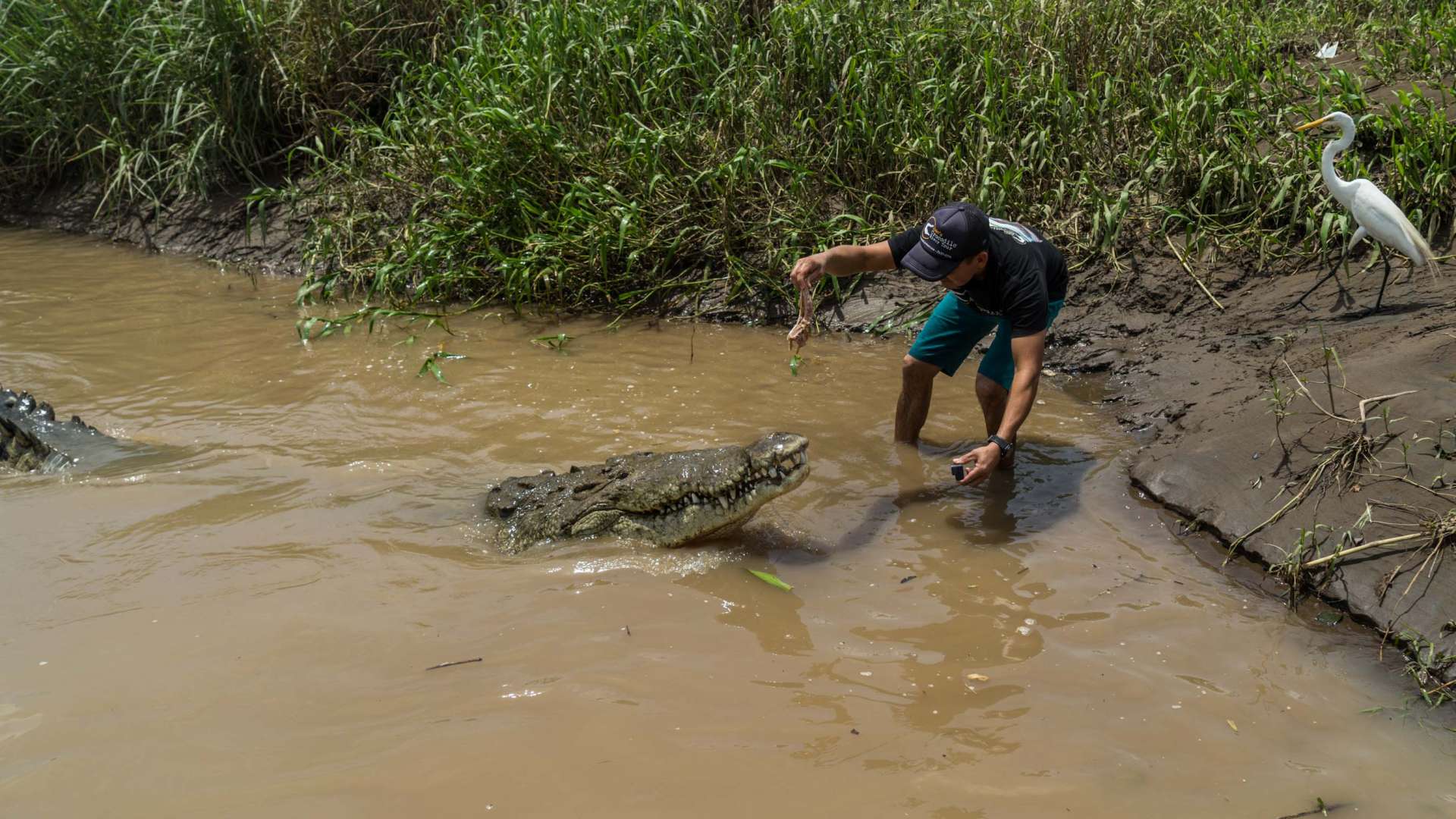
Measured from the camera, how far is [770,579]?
10.8 feet

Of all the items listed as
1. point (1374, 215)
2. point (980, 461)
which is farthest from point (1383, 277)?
point (980, 461)

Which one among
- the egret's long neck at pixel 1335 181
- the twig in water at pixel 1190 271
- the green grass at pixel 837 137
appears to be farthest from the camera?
the green grass at pixel 837 137

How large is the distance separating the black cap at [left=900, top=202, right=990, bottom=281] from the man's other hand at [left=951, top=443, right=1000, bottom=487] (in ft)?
2.28

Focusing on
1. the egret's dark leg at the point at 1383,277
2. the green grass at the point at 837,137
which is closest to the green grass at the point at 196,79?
the green grass at the point at 837,137

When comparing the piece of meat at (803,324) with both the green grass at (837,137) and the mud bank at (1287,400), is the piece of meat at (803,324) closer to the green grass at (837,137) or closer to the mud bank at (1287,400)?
the mud bank at (1287,400)

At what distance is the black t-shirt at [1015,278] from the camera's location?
3645 mm

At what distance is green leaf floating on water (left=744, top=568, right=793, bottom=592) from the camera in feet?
10.7

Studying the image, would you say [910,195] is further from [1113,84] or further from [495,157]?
[495,157]

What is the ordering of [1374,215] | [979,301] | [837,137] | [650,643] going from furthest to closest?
[837,137] < [1374,215] < [979,301] < [650,643]

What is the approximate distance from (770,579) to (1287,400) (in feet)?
6.55

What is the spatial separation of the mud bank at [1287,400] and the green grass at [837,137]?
283 millimetres

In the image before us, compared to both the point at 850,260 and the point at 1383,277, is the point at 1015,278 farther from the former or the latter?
the point at 1383,277

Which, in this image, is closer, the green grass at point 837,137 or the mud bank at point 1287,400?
the mud bank at point 1287,400

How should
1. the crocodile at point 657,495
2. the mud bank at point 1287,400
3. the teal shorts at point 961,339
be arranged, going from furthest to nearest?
the teal shorts at point 961,339
the crocodile at point 657,495
the mud bank at point 1287,400
